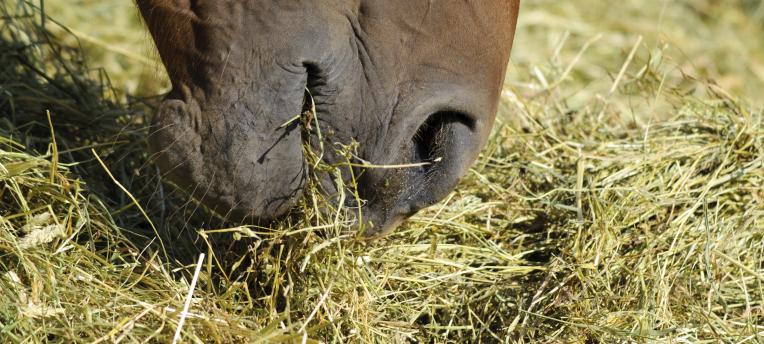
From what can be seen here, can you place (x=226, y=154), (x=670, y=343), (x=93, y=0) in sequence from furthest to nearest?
1. (x=93, y=0)
2. (x=670, y=343)
3. (x=226, y=154)

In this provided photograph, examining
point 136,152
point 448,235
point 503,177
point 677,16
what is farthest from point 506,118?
point 677,16

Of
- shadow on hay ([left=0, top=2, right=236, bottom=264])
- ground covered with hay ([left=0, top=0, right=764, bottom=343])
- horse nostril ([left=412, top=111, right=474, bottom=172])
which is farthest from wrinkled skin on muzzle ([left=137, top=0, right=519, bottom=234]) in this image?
shadow on hay ([left=0, top=2, right=236, bottom=264])

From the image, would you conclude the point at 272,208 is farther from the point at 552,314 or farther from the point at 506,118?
the point at 506,118

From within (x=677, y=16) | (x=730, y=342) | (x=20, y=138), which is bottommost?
(x=677, y=16)

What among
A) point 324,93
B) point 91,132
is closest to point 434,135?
point 324,93

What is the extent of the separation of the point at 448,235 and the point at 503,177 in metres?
0.33

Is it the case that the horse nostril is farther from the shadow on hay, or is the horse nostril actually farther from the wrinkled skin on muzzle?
the shadow on hay

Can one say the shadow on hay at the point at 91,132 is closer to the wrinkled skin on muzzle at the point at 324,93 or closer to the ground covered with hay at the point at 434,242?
the ground covered with hay at the point at 434,242

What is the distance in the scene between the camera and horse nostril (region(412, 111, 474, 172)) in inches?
70.8

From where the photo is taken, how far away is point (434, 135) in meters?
1.82

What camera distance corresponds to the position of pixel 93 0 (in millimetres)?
4203

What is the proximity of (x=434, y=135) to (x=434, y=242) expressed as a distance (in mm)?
436

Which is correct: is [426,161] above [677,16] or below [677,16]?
above

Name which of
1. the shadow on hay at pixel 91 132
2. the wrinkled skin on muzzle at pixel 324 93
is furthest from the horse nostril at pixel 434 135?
the shadow on hay at pixel 91 132
